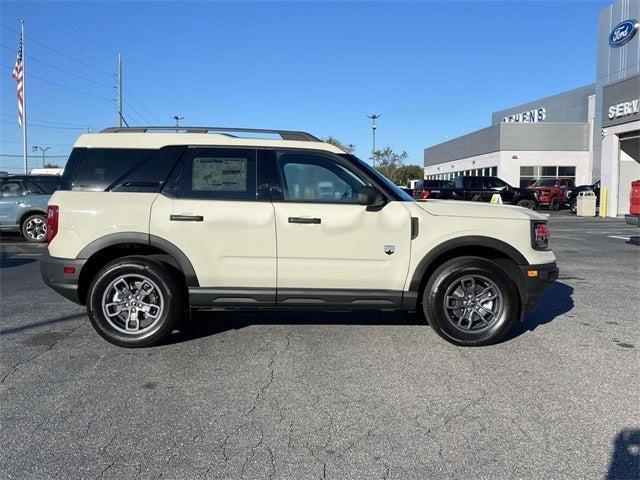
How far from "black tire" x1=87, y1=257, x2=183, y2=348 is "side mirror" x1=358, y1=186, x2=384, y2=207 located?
194 cm

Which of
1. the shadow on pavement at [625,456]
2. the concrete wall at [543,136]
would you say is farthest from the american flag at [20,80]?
the concrete wall at [543,136]

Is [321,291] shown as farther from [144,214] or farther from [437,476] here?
[437,476]

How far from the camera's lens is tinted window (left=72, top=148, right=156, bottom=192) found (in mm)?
5406

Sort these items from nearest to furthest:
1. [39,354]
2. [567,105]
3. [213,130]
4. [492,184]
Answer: [39,354] → [213,130] → [492,184] → [567,105]

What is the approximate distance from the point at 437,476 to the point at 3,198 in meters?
14.7

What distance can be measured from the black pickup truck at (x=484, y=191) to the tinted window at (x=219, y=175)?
2226cm

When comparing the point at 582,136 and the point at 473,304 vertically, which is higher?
the point at 582,136

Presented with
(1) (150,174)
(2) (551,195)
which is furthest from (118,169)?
(2) (551,195)

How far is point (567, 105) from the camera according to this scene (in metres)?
47.1

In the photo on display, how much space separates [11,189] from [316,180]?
40.2ft

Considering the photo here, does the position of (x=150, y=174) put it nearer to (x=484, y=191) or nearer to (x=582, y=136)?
(x=484, y=191)

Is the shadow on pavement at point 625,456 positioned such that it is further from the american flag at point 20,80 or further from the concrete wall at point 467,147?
the concrete wall at point 467,147

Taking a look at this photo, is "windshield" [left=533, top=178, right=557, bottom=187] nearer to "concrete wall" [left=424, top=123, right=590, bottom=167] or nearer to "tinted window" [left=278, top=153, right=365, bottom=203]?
"concrete wall" [left=424, top=123, right=590, bottom=167]

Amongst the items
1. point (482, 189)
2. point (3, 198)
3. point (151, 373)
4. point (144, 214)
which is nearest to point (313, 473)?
point (151, 373)
